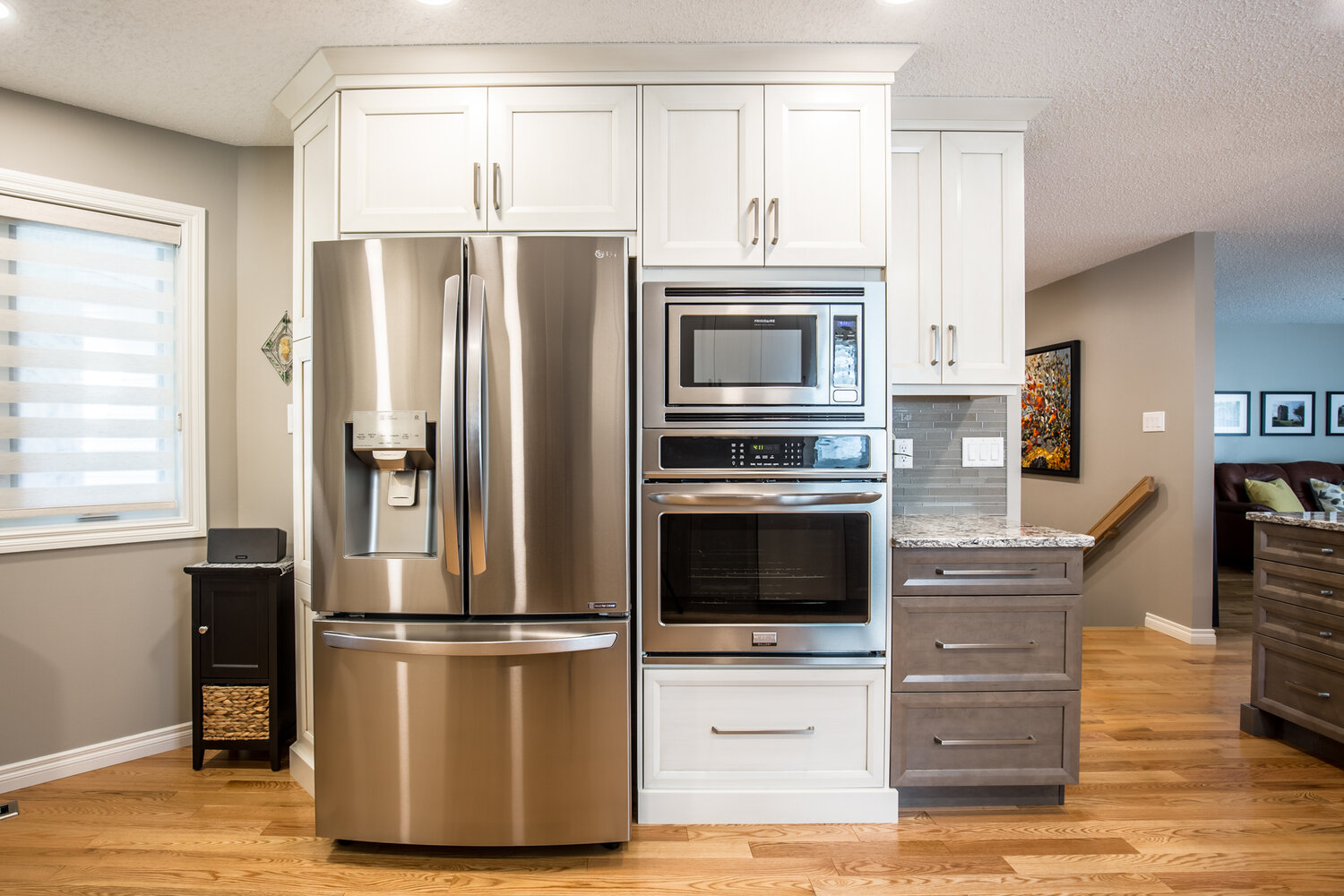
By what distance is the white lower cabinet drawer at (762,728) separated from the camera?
2174 mm

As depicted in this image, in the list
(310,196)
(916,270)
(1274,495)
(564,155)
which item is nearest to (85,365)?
(310,196)

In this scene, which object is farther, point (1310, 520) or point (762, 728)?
point (1310, 520)

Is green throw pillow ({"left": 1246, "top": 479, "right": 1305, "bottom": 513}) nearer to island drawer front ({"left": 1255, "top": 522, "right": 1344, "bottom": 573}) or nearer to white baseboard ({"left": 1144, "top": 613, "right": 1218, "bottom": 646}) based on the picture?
white baseboard ({"left": 1144, "top": 613, "right": 1218, "bottom": 646})

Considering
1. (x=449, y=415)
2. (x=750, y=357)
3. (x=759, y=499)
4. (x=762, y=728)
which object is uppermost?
(x=750, y=357)

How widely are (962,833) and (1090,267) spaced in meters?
4.44

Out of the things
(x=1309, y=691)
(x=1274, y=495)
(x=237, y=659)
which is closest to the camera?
(x=237, y=659)

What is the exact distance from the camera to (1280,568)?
2.77 m

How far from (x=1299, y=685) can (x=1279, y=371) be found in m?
6.88

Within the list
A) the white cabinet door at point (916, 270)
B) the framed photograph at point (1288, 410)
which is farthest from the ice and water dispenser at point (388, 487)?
the framed photograph at point (1288, 410)

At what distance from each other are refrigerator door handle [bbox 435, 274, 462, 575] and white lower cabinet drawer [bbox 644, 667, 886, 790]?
762mm

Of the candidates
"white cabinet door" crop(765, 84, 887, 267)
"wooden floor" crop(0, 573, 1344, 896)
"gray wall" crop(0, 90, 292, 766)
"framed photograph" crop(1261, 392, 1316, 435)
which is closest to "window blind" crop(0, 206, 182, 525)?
"gray wall" crop(0, 90, 292, 766)

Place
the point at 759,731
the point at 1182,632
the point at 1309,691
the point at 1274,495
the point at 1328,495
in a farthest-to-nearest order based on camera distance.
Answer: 1. the point at 1274,495
2. the point at 1328,495
3. the point at 1182,632
4. the point at 1309,691
5. the point at 759,731

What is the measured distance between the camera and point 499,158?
7.24ft

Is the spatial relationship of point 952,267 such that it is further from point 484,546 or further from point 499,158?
point 484,546
